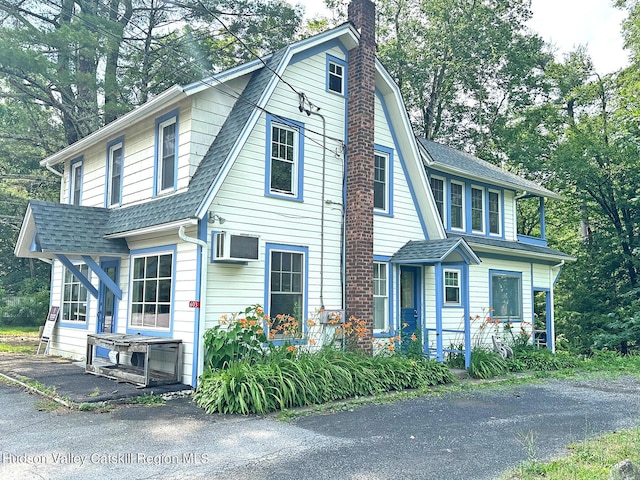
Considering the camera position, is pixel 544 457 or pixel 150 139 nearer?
pixel 544 457

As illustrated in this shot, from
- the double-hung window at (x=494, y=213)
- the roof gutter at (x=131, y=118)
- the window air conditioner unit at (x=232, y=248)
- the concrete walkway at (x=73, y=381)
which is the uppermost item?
the roof gutter at (x=131, y=118)

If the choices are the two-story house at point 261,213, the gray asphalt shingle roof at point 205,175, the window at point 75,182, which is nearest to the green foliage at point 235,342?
the two-story house at point 261,213

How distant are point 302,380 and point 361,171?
496 cm

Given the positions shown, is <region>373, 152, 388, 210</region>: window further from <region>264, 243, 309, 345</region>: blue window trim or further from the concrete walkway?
the concrete walkway

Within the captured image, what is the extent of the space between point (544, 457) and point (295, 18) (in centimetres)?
1986

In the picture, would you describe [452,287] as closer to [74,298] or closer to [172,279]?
[172,279]

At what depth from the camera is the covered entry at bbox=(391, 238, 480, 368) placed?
1164cm

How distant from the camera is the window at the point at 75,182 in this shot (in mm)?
13949

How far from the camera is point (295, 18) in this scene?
2175 cm

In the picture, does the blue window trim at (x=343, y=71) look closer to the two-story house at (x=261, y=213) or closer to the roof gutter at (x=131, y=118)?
the two-story house at (x=261, y=213)

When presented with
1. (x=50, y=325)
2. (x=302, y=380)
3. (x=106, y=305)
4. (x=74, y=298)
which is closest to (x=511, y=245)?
(x=302, y=380)

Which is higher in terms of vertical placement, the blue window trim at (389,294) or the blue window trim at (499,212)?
the blue window trim at (499,212)

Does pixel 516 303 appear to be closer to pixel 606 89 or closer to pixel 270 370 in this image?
pixel 270 370

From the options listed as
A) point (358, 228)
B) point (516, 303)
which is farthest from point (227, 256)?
point (516, 303)
